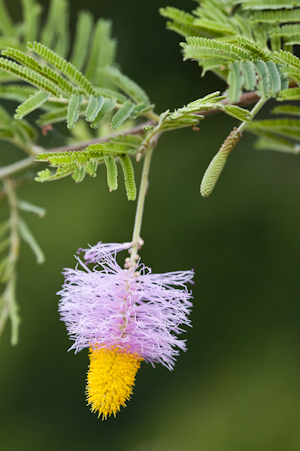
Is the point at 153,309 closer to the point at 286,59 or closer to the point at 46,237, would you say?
the point at 286,59

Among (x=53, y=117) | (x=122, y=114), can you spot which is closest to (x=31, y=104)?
(x=122, y=114)

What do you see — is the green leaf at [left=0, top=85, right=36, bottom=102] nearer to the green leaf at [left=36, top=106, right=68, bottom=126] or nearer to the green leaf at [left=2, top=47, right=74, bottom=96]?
the green leaf at [left=36, top=106, right=68, bottom=126]

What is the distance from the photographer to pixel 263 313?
3.10 meters

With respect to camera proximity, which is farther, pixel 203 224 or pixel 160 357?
pixel 203 224

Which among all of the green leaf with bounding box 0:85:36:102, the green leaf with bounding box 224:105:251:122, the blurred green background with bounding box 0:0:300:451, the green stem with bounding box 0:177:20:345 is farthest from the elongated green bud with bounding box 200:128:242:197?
the blurred green background with bounding box 0:0:300:451

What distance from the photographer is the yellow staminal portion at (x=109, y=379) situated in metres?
0.63

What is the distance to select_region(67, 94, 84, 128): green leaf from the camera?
2.05ft

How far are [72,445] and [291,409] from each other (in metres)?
1.57

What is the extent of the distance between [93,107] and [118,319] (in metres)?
0.31

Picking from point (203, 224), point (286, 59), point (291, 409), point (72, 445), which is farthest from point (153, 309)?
point (72, 445)

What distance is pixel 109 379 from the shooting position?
626mm

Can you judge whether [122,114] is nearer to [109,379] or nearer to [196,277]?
[109,379]

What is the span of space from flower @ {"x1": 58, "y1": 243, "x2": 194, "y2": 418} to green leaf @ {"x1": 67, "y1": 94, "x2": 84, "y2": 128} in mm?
185

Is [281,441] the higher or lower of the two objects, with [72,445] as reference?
higher
